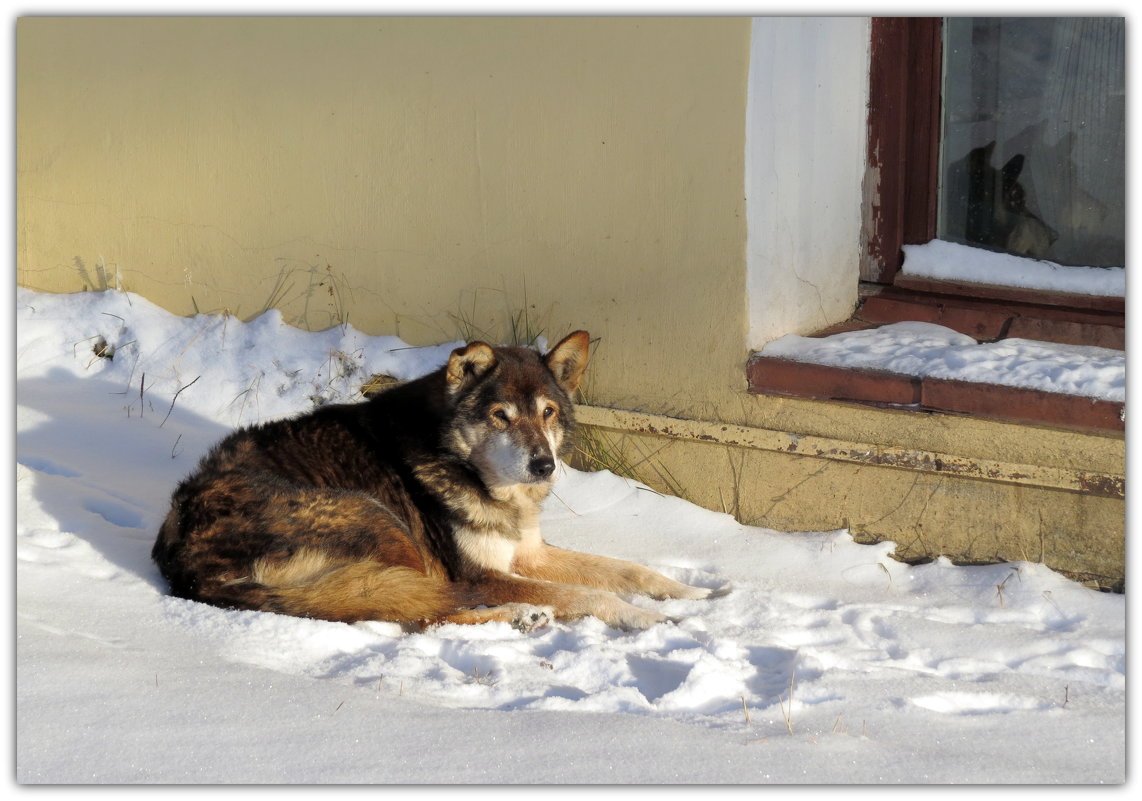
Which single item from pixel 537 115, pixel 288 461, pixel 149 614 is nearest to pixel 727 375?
pixel 537 115

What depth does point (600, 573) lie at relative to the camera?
4574 millimetres

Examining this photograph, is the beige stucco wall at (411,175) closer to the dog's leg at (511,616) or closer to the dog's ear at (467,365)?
the dog's ear at (467,365)

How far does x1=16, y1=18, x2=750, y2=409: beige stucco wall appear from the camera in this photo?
4.96 metres

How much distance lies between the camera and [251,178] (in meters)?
5.95

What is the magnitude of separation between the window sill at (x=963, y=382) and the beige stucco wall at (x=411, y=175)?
0.33 metres

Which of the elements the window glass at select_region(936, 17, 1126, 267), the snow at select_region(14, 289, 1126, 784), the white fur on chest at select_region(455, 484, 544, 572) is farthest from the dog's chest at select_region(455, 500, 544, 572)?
the window glass at select_region(936, 17, 1126, 267)

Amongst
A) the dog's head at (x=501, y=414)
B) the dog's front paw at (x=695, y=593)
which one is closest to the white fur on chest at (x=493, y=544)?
the dog's head at (x=501, y=414)

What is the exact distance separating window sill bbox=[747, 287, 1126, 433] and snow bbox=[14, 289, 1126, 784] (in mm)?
624

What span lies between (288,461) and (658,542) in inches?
65.1

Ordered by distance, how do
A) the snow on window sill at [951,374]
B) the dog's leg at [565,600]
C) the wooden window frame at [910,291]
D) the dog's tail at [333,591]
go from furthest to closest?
the wooden window frame at [910,291] < the snow on window sill at [951,374] < the dog's leg at [565,600] < the dog's tail at [333,591]

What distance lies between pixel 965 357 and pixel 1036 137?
1127 millimetres

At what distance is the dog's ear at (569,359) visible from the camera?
4512 millimetres

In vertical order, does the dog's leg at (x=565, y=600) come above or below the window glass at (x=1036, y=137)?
below

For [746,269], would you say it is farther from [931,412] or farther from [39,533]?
[39,533]
